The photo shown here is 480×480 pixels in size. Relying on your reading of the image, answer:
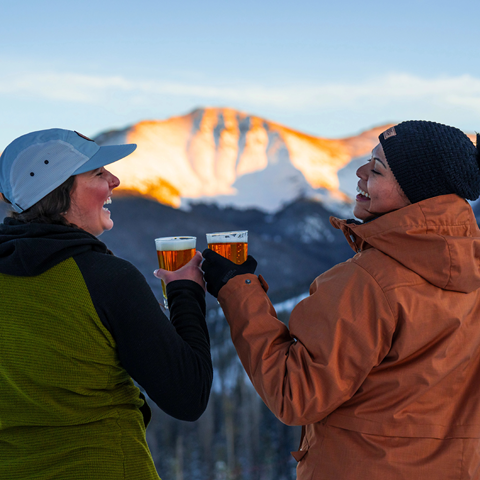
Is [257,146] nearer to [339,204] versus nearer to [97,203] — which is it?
[339,204]

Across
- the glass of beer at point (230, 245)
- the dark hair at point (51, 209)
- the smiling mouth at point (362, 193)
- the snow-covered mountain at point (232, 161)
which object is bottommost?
the snow-covered mountain at point (232, 161)

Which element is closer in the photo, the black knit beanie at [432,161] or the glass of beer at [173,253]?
the black knit beanie at [432,161]

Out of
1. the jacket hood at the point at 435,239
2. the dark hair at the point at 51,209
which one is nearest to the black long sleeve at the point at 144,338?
the dark hair at the point at 51,209

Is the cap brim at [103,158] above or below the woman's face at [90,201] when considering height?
above

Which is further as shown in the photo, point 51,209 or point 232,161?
point 232,161

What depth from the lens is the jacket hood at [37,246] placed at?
1.15m

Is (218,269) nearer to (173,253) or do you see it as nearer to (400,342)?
(173,253)

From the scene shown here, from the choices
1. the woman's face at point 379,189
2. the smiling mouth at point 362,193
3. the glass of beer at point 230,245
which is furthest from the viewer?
the glass of beer at point 230,245

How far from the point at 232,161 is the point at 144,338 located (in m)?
7.08

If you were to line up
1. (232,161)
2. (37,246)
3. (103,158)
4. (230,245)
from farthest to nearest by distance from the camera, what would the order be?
(232,161) < (230,245) < (103,158) < (37,246)

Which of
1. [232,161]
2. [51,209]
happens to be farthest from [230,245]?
[232,161]

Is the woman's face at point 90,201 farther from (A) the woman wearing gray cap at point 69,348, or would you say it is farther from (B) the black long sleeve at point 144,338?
(B) the black long sleeve at point 144,338

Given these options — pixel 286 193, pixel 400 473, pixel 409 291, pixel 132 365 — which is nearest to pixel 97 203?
pixel 132 365

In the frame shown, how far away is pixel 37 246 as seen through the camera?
3.80ft
